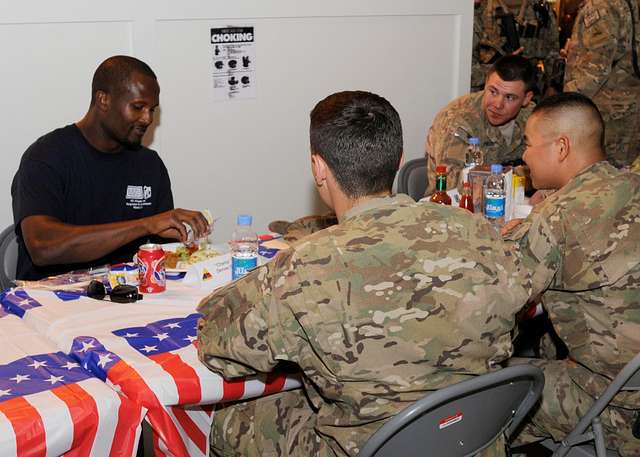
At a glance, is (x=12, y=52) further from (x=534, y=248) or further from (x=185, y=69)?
(x=534, y=248)

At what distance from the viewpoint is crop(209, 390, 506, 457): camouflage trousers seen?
6.96 feet

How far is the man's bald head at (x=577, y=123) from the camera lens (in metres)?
2.74

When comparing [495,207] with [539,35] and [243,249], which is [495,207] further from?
[539,35]

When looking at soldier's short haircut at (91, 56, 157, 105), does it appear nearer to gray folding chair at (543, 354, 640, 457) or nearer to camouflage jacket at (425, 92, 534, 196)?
camouflage jacket at (425, 92, 534, 196)

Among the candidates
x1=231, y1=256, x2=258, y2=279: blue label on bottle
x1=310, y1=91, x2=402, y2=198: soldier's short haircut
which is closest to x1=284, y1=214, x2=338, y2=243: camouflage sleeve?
A: x1=231, y1=256, x2=258, y2=279: blue label on bottle

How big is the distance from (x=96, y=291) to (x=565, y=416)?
1507 mm

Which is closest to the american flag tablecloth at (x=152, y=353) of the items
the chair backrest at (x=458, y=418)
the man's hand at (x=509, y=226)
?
the chair backrest at (x=458, y=418)

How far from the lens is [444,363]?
5.81 ft

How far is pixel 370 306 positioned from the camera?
1.70 metres

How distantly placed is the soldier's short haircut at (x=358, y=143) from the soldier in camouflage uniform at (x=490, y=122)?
6.58ft

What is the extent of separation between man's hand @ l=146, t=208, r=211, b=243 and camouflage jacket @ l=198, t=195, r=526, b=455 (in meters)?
1.00

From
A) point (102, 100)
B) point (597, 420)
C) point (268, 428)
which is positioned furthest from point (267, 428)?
point (102, 100)

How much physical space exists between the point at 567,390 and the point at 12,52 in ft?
8.78

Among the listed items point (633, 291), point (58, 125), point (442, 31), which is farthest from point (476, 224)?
point (442, 31)
